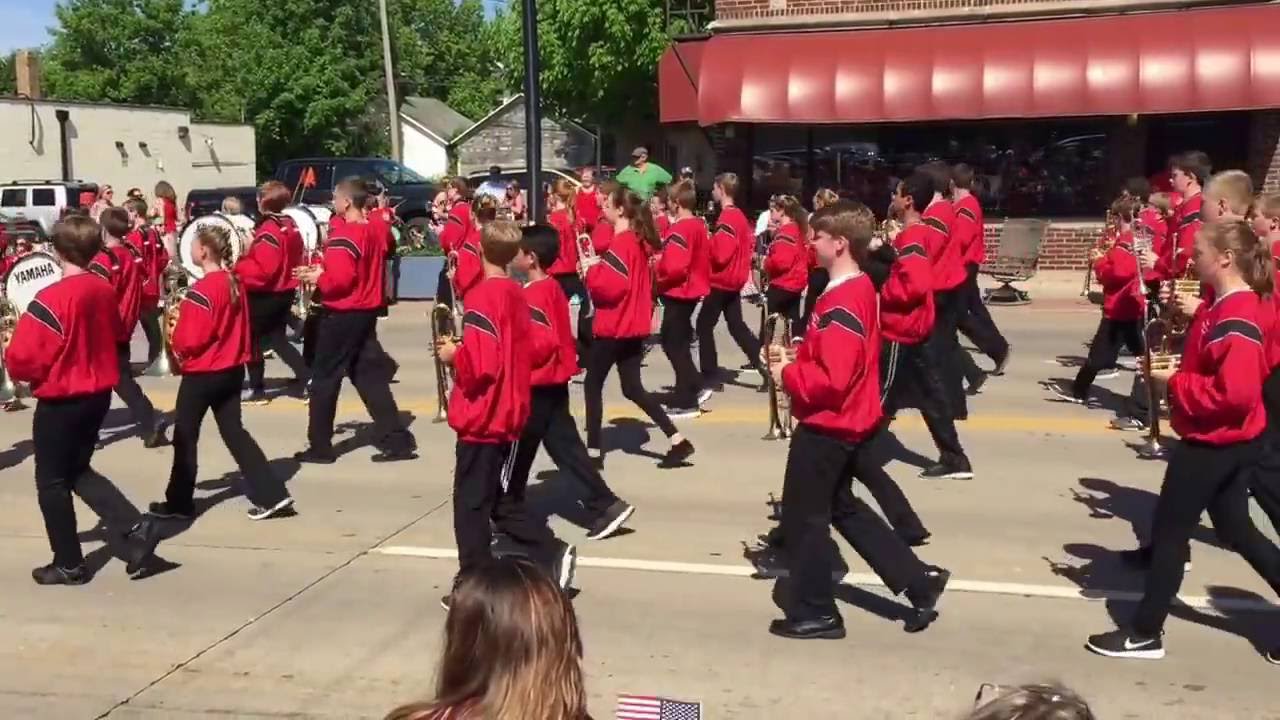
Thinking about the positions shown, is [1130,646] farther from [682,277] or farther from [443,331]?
[682,277]

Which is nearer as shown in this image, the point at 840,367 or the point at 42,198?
the point at 840,367

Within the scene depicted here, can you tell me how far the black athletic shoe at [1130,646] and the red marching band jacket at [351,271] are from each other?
539 centimetres

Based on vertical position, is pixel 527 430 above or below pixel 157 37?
below

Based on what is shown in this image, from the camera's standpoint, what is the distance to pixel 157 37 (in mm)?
59562

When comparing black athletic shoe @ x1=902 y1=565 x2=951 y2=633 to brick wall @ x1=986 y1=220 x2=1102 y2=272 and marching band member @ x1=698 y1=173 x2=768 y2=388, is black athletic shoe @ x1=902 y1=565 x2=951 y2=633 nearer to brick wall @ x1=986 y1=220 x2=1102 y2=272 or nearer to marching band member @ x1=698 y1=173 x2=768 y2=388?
marching band member @ x1=698 y1=173 x2=768 y2=388

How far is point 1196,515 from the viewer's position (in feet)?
18.4

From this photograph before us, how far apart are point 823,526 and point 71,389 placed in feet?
12.3

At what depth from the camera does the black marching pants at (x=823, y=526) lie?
5867mm

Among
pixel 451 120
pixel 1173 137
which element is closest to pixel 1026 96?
pixel 1173 137

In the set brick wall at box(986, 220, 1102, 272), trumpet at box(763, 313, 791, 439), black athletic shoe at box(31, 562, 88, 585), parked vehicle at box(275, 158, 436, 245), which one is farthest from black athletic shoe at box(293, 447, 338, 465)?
parked vehicle at box(275, 158, 436, 245)

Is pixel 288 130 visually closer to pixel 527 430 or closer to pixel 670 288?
pixel 670 288

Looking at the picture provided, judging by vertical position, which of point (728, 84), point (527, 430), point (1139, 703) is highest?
point (728, 84)

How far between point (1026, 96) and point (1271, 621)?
1549cm

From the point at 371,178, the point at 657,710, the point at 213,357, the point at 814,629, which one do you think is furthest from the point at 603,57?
the point at 657,710
